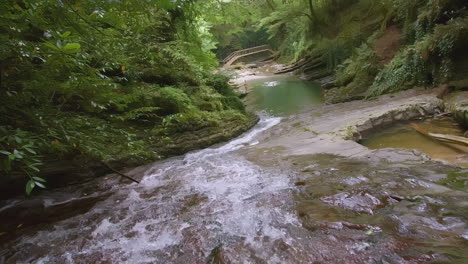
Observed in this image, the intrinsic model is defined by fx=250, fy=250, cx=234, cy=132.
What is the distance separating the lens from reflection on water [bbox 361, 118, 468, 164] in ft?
13.2

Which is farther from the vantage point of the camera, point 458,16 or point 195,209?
point 458,16

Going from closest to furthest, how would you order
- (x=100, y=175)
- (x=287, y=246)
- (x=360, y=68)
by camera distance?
1. (x=287, y=246)
2. (x=100, y=175)
3. (x=360, y=68)

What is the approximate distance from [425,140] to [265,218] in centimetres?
411

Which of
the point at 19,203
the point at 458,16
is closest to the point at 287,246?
the point at 19,203

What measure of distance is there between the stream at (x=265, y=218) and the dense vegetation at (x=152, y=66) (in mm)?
702

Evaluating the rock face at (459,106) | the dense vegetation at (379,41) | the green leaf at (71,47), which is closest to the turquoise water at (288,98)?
the dense vegetation at (379,41)

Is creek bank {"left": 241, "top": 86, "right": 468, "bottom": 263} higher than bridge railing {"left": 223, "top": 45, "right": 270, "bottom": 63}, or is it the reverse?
bridge railing {"left": 223, "top": 45, "right": 270, "bottom": 63}

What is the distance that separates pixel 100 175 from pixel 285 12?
15122mm

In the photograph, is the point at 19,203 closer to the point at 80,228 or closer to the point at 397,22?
the point at 80,228

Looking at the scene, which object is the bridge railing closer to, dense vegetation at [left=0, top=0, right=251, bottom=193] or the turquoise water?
the turquoise water

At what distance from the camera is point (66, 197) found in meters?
3.47

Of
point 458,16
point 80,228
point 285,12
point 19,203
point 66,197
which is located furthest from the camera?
point 285,12

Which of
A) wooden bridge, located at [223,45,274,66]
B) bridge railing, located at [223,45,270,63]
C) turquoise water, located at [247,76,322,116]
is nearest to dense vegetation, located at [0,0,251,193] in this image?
turquoise water, located at [247,76,322,116]

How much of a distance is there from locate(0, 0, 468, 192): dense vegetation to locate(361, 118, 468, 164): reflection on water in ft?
7.63
